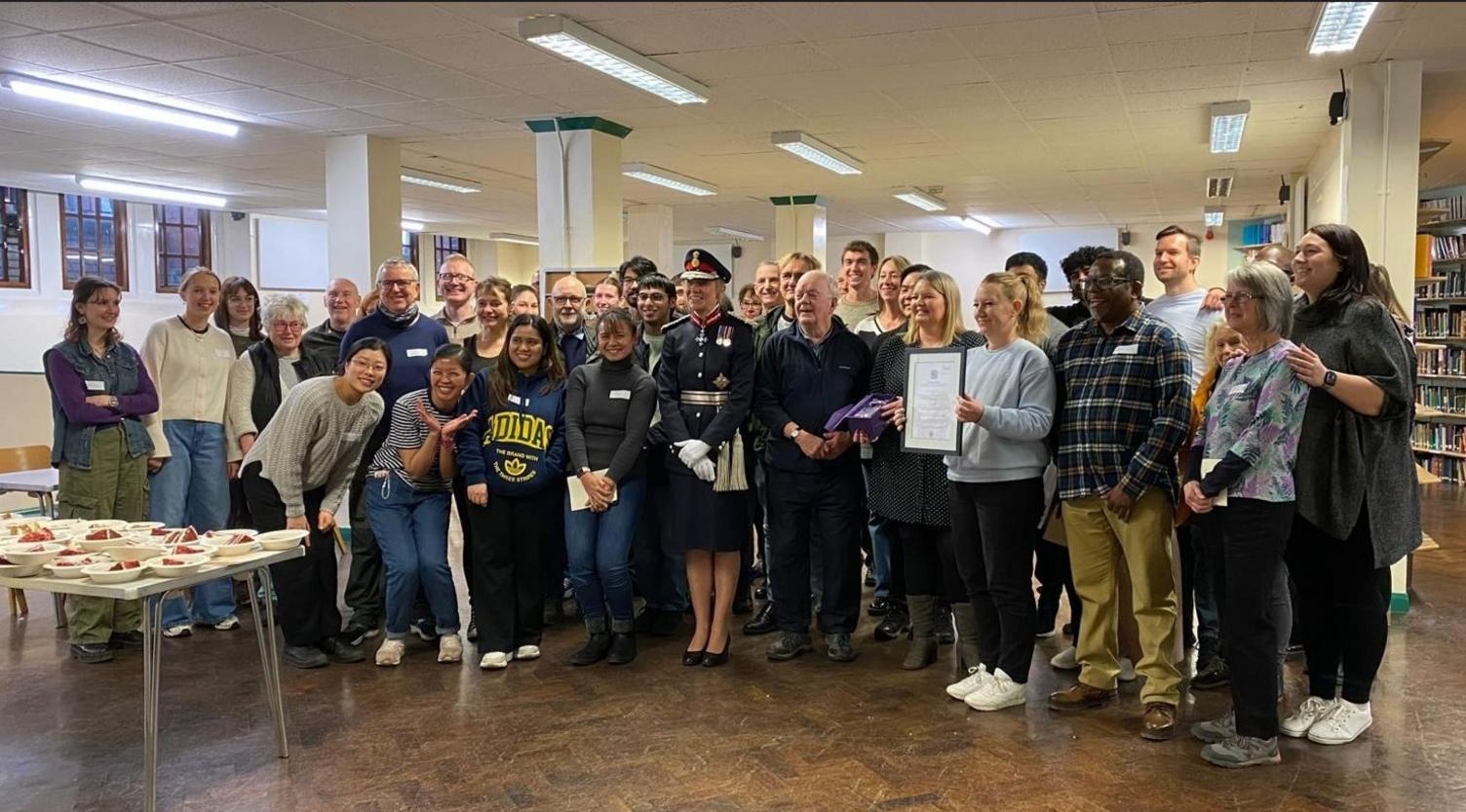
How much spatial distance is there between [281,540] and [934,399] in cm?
228

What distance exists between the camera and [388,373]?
191 inches

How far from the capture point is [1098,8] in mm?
5035

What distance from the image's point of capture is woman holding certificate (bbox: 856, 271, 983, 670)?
4.09 meters

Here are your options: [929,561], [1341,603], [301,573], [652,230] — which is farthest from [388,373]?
[652,230]

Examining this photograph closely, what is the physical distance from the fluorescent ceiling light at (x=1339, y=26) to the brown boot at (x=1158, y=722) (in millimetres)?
3257

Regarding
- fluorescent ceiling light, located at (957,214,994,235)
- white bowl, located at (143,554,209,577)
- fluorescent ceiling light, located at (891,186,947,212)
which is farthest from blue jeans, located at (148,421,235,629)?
fluorescent ceiling light, located at (957,214,994,235)

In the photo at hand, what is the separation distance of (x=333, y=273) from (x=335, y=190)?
0.68 metres

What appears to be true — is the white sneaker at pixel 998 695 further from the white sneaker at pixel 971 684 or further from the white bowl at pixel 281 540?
Result: the white bowl at pixel 281 540

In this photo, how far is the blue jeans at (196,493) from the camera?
5031 millimetres

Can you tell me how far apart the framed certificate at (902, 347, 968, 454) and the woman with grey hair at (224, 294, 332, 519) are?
2.85 m

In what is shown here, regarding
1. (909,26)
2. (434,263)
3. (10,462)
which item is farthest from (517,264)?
(909,26)

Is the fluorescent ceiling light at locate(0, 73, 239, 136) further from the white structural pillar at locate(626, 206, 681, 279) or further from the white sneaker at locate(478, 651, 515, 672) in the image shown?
the white structural pillar at locate(626, 206, 681, 279)

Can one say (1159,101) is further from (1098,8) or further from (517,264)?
(517,264)

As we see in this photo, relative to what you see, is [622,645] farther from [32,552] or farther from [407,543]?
[32,552]
